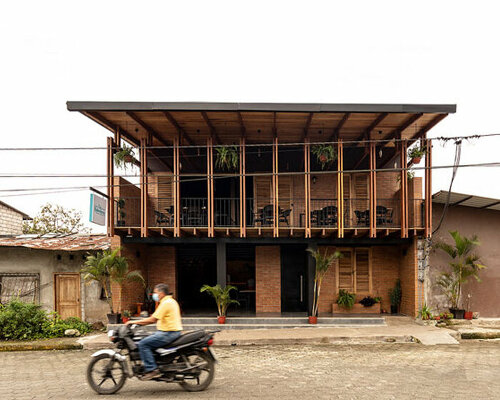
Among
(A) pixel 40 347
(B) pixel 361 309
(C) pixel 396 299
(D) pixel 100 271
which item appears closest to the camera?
(A) pixel 40 347

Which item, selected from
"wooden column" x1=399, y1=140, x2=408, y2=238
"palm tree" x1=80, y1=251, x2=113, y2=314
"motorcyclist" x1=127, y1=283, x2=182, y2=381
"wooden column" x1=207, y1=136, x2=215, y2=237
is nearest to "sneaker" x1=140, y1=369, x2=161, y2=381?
"motorcyclist" x1=127, y1=283, x2=182, y2=381

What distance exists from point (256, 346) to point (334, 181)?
757 centimetres

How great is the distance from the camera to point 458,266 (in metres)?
14.0

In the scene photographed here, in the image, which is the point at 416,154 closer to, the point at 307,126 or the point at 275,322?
the point at 307,126

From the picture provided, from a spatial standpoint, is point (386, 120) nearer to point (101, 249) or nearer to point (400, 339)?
point (400, 339)

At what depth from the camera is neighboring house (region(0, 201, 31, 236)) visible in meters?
20.9

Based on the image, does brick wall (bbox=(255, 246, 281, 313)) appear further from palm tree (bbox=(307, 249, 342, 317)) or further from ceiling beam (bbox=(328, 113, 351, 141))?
ceiling beam (bbox=(328, 113, 351, 141))

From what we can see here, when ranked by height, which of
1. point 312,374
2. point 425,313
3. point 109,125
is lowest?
point 425,313

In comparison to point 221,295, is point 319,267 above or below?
above

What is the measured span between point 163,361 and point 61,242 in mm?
10093

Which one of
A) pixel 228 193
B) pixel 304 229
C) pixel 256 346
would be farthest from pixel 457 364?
pixel 228 193

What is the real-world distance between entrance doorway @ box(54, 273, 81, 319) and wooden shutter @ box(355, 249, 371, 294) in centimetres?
966

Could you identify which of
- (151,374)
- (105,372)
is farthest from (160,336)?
(105,372)

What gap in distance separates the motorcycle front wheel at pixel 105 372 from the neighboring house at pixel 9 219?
1691cm
